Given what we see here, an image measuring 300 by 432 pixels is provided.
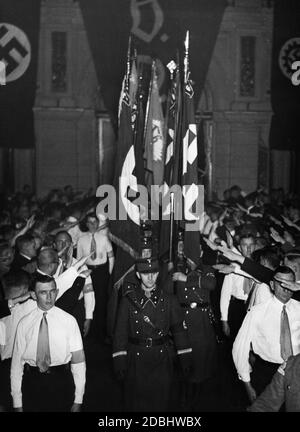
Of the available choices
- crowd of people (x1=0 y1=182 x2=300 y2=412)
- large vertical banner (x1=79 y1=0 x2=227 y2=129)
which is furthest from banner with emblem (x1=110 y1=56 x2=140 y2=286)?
large vertical banner (x1=79 y1=0 x2=227 y2=129)

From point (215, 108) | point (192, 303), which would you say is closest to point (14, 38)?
point (215, 108)

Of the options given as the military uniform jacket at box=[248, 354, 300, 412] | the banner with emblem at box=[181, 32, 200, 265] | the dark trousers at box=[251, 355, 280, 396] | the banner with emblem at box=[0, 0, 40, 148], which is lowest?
the dark trousers at box=[251, 355, 280, 396]

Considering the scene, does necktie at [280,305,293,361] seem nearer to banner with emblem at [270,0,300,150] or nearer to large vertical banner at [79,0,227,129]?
banner with emblem at [270,0,300,150]

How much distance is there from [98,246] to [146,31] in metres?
9.03

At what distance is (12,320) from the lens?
17.9 feet

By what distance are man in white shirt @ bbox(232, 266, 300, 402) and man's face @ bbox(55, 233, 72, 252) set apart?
344 cm

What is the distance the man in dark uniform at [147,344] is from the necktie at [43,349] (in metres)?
0.59

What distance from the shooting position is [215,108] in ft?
66.5

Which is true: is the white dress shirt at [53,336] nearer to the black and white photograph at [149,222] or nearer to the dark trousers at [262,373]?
the black and white photograph at [149,222]

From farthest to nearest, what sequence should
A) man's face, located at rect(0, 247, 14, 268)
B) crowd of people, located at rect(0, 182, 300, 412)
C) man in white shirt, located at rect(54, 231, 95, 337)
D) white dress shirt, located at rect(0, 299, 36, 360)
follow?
man in white shirt, located at rect(54, 231, 95, 337) → man's face, located at rect(0, 247, 14, 268) → white dress shirt, located at rect(0, 299, 36, 360) → crowd of people, located at rect(0, 182, 300, 412)

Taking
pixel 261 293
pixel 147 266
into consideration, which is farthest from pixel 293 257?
pixel 147 266

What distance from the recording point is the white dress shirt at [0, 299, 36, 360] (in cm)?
546
